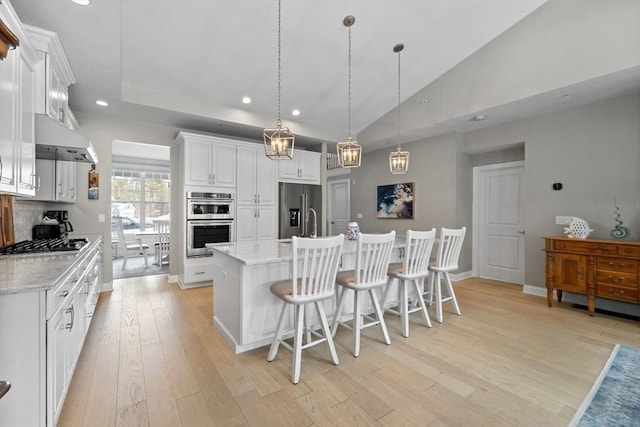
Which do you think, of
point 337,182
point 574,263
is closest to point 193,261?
point 337,182

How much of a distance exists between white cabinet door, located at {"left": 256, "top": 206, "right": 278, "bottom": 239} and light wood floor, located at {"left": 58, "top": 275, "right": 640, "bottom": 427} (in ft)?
6.54

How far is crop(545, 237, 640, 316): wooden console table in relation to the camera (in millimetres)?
3094

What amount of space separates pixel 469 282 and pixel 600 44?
3.59 meters

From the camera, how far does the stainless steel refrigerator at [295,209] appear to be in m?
5.24

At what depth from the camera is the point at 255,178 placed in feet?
16.4

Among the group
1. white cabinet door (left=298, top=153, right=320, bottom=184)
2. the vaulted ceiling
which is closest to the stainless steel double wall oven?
the vaulted ceiling

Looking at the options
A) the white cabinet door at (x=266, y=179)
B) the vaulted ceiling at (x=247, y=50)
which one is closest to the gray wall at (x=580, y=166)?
the vaulted ceiling at (x=247, y=50)

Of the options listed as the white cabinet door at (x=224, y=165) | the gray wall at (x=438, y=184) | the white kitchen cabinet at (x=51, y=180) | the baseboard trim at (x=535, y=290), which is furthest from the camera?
the gray wall at (x=438, y=184)

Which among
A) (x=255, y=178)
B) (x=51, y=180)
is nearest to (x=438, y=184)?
(x=255, y=178)

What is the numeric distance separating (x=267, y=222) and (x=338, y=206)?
2877 mm

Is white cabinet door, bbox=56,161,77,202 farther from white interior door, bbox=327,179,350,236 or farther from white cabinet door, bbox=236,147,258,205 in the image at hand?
white interior door, bbox=327,179,350,236

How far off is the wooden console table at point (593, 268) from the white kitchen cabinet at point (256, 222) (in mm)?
4122

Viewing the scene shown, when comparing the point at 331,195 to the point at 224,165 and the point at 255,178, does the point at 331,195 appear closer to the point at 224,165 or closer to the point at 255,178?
the point at 255,178

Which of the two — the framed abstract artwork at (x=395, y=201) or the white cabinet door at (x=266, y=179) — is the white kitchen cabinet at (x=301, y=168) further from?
the framed abstract artwork at (x=395, y=201)
